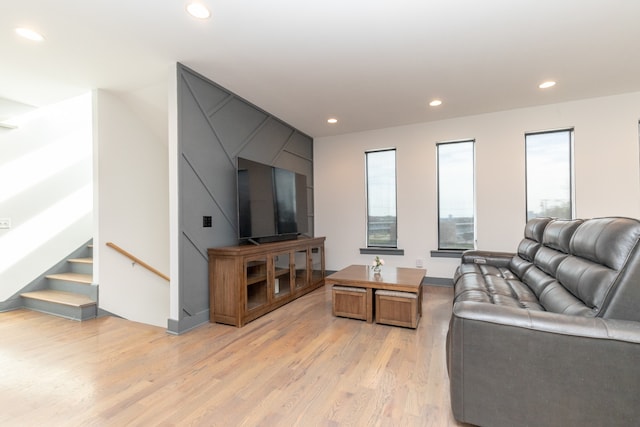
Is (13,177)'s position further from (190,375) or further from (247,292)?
(190,375)

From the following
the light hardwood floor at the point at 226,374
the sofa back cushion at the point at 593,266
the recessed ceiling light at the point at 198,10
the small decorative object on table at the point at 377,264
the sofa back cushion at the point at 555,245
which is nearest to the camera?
the sofa back cushion at the point at 593,266

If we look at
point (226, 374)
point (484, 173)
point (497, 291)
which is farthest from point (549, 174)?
point (226, 374)

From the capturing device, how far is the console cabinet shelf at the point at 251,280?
295cm

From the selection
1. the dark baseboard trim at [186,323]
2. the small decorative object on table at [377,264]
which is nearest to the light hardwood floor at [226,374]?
the dark baseboard trim at [186,323]

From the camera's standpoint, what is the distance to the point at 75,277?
3.79 meters

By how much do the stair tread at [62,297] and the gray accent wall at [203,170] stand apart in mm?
1351

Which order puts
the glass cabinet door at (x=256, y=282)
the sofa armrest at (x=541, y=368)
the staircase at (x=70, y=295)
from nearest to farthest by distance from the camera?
the sofa armrest at (x=541, y=368) < the glass cabinet door at (x=256, y=282) < the staircase at (x=70, y=295)

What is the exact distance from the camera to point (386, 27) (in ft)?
7.47

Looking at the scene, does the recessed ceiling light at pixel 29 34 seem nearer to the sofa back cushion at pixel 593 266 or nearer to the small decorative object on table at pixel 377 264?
the small decorative object on table at pixel 377 264

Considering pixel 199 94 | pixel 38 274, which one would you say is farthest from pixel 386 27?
pixel 38 274

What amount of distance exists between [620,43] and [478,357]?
313 centimetres

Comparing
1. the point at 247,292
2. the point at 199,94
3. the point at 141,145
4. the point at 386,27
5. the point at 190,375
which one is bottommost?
the point at 190,375

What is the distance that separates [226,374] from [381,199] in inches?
148

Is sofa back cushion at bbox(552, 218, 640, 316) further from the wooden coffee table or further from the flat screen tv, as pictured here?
the flat screen tv
